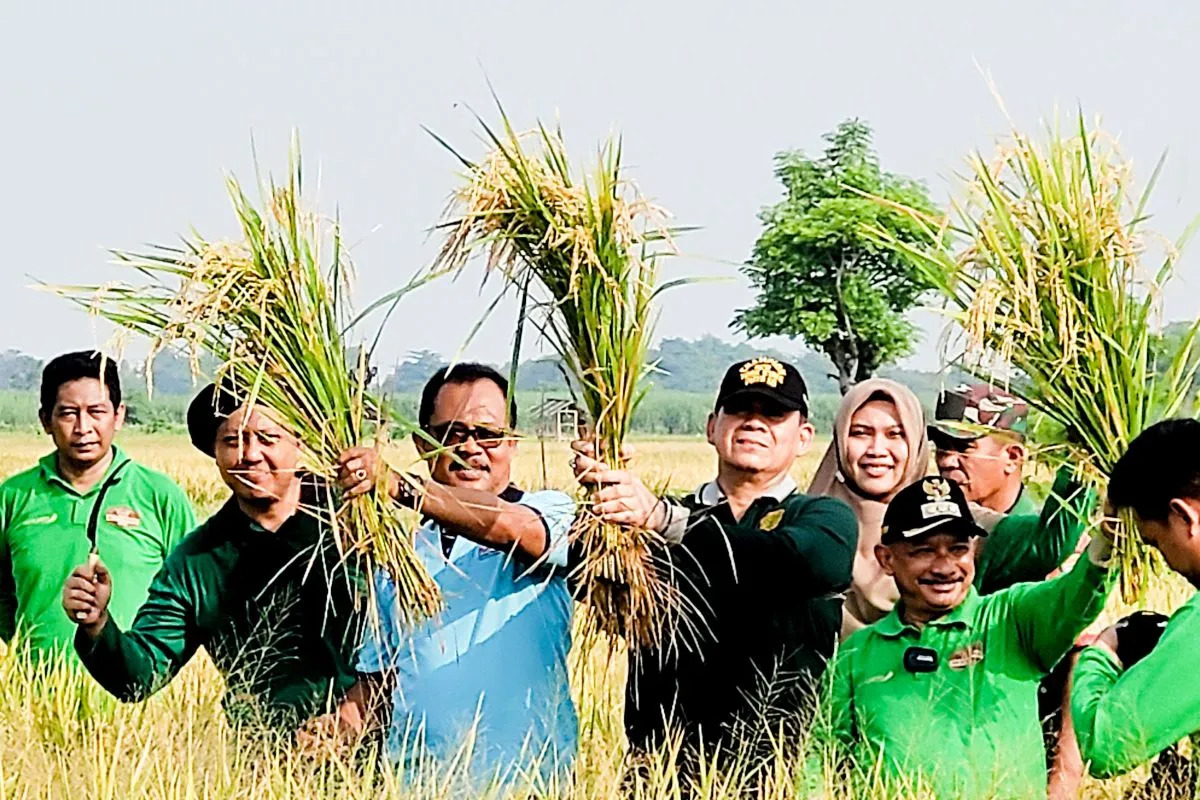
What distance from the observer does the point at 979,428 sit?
3.83 metres

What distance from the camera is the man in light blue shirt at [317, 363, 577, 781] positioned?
3.78 m

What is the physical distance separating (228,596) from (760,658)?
1364 millimetres

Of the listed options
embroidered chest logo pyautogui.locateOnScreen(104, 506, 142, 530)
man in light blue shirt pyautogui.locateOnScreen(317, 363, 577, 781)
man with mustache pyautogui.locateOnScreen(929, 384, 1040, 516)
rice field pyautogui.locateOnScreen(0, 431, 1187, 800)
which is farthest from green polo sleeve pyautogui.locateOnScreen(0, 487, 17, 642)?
man with mustache pyautogui.locateOnScreen(929, 384, 1040, 516)

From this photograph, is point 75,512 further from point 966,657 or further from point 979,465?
point 966,657

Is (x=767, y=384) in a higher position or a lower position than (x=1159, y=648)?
higher

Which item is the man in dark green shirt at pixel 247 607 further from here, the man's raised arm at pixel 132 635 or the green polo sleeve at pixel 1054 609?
the green polo sleeve at pixel 1054 609

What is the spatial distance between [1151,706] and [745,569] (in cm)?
102

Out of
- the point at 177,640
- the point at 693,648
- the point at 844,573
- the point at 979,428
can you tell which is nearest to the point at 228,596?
the point at 177,640

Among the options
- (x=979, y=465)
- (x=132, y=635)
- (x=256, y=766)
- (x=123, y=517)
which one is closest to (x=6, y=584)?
(x=123, y=517)

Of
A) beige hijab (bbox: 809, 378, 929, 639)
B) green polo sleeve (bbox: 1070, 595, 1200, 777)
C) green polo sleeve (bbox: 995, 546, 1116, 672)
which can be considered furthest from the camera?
beige hijab (bbox: 809, 378, 929, 639)

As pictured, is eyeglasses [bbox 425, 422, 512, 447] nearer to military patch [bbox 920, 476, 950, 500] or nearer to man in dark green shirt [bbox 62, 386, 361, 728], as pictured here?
man in dark green shirt [bbox 62, 386, 361, 728]

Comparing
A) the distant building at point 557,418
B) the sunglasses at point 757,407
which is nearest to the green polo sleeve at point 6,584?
the distant building at point 557,418

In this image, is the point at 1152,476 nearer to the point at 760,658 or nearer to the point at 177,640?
the point at 760,658

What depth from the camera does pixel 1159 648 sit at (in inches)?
129
